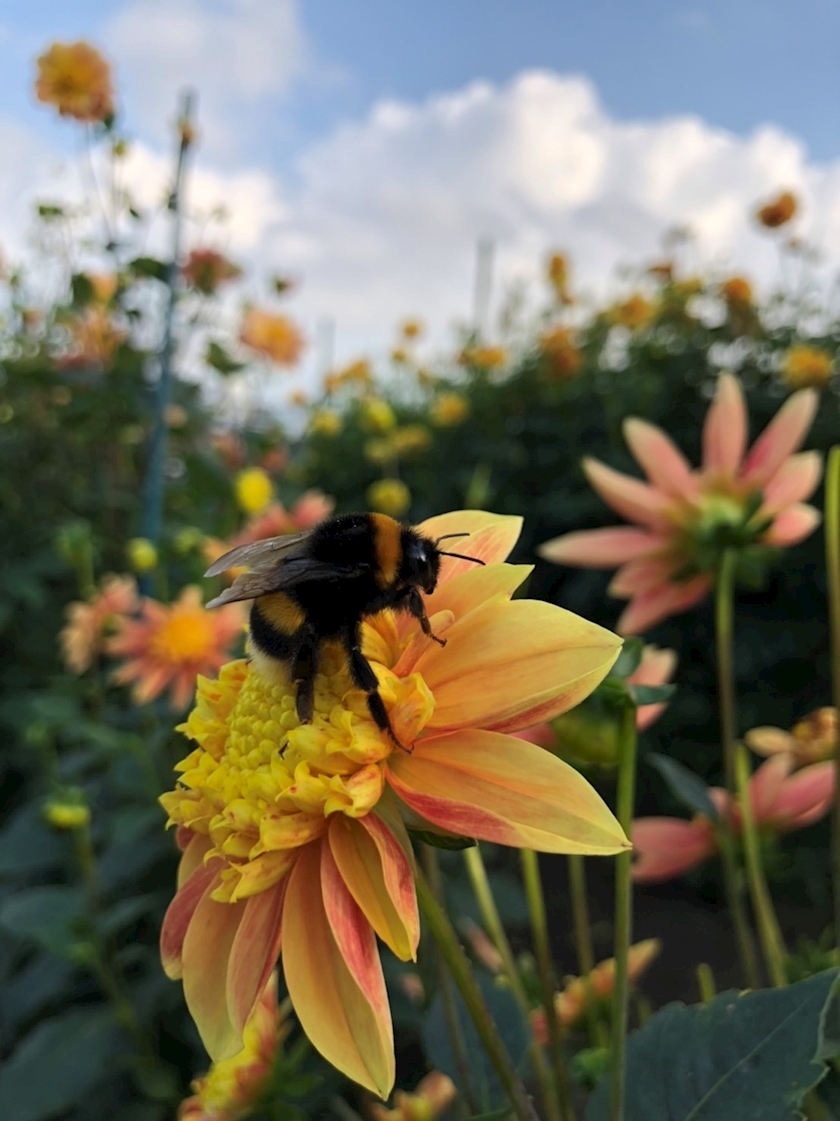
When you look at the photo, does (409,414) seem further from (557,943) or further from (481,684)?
(481,684)

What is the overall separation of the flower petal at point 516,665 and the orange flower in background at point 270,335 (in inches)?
77.2

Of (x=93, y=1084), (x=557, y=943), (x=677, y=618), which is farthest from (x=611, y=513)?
(x=93, y=1084)

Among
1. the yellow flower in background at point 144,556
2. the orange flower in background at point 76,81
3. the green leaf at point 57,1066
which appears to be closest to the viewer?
the green leaf at point 57,1066

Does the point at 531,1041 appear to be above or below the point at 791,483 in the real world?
below

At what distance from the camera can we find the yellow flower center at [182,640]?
4.31 ft

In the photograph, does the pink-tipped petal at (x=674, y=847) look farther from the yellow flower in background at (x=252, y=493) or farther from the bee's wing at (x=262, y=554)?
the yellow flower in background at (x=252, y=493)

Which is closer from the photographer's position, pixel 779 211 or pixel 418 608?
pixel 418 608

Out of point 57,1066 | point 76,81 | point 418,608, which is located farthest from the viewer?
point 76,81

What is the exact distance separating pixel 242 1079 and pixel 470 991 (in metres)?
0.35

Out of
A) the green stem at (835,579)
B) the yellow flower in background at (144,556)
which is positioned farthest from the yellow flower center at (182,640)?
the green stem at (835,579)

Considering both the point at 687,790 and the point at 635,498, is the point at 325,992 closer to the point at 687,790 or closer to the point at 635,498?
the point at 687,790

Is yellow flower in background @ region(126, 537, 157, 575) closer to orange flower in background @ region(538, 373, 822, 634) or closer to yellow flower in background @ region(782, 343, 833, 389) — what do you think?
orange flower in background @ region(538, 373, 822, 634)

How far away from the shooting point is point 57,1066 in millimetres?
1064

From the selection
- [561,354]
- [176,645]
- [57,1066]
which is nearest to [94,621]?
[176,645]
